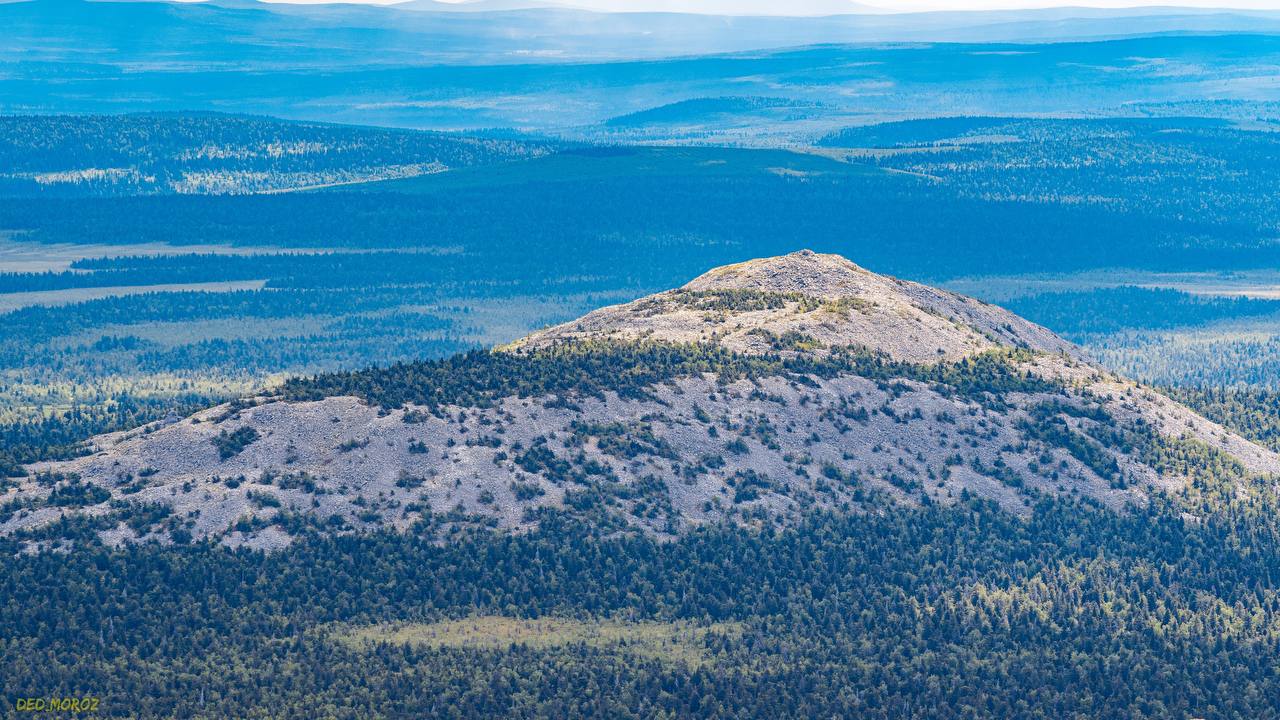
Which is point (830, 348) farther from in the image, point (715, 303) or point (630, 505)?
point (630, 505)

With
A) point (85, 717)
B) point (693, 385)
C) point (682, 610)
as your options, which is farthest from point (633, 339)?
point (85, 717)

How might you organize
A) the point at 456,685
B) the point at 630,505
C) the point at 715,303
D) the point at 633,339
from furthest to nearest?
1. the point at 715,303
2. the point at 633,339
3. the point at 630,505
4. the point at 456,685

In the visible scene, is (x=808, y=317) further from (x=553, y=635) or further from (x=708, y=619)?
(x=553, y=635)

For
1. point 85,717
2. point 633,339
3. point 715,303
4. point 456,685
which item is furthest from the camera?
point 715,303

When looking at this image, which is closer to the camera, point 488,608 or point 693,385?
point 488,608

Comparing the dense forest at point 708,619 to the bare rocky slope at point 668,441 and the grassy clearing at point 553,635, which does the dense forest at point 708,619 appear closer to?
the grassy clearing at point 553,635

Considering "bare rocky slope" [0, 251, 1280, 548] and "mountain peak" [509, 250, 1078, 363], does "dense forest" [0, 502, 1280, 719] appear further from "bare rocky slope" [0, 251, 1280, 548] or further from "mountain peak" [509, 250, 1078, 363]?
"mountain peak" [509, 250, 1078, 363]

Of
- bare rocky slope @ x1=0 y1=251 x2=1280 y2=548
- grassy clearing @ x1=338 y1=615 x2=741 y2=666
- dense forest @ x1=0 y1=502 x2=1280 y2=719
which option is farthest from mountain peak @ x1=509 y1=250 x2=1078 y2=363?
grassy clearing @ x1=338 y1=615 x2=741 y2=666
